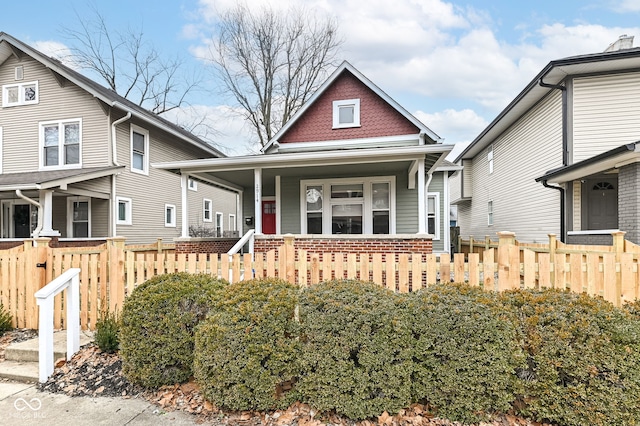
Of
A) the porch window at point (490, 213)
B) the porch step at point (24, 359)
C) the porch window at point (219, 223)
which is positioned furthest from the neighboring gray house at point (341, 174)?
the porch window at point (219, 223)

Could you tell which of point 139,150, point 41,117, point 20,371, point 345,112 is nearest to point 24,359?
point 20,371

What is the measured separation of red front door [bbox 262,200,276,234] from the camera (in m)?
12.4

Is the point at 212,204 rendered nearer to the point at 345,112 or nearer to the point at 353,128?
the point at 345,112

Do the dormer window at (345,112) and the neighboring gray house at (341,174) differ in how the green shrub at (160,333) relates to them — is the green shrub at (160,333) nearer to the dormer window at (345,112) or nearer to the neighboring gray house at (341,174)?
the neighboring gray house at (341,174)

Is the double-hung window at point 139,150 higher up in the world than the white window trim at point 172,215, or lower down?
higher up

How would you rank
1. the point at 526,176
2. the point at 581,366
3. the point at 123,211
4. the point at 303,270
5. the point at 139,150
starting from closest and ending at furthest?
the point at 581,366 → the point at 303,270 → the point at 526,176 → the point at 123,211 → the point at 139,150

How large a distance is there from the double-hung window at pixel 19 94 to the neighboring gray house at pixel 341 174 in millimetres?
8982

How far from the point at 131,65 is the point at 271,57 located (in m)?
9.78

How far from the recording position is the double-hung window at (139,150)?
46.0 ft

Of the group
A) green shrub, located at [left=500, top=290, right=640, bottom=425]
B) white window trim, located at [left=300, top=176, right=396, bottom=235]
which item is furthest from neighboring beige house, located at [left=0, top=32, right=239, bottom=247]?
green shrub, located at [left=500, top=290, right=640, bottom=425]

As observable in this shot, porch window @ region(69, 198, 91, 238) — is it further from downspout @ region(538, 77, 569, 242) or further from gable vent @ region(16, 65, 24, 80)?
downspout @ region(538, 77, 569, 242)

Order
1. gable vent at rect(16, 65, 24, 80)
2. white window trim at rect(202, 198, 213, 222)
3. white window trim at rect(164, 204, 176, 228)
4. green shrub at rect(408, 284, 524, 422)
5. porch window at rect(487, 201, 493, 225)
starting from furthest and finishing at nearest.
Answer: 1. white window trim at rect(202, 198, 213, 222)
2. porch window at rect(487, 201, 493, 225)
3. white window trim at rect(164, 204, 176, 228)
4. gable vent at rect(16, 65, 24, 80)
5. green shrub at rect(408, 284, 524, 422)

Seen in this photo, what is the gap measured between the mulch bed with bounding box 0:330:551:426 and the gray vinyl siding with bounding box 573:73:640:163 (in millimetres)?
9680

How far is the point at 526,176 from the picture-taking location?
12734mm
